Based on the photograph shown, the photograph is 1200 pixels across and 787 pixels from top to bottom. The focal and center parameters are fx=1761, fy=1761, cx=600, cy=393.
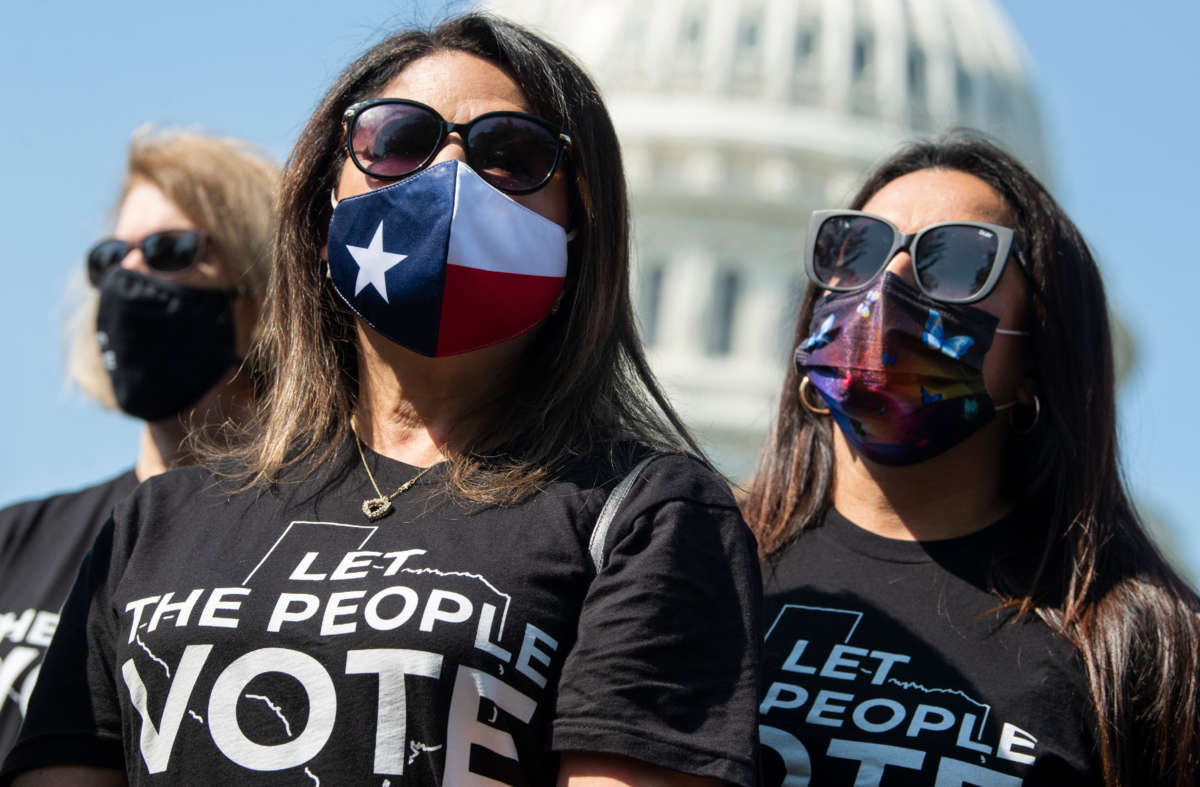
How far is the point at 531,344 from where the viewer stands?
3.12 meters

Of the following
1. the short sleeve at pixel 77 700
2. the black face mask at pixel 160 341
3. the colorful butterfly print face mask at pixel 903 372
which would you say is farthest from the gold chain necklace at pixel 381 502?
the black face mask at pixel 160 341

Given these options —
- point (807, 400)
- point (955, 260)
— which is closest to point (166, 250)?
point (807, 400)

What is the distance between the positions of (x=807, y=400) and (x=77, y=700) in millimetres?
1900

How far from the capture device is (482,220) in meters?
2.87

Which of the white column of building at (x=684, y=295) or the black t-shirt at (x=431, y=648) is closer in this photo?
the black t-shirt at (x=431, y=648)

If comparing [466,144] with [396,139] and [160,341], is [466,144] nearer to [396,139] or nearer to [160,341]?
[396,139]

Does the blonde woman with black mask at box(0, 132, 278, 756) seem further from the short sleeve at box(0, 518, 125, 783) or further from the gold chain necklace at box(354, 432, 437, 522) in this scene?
the gold chain necklace at box(354, 432, 437, 522)

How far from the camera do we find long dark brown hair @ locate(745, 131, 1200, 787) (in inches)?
131

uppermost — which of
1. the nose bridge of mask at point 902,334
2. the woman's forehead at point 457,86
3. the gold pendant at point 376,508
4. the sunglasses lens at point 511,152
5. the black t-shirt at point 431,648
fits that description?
the woman's forehead at point 457,86

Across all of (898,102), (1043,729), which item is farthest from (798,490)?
(898,102)

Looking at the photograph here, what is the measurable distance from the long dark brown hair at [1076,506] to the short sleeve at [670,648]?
1036 mm

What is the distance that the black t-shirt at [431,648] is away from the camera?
255 centimetres

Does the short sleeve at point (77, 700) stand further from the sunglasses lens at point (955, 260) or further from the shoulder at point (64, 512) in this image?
the sunglasses lens at point (955, 260)

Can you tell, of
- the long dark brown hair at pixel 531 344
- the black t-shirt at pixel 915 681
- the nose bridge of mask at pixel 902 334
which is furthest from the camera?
the nose bridge of mask at pixel 902 334
